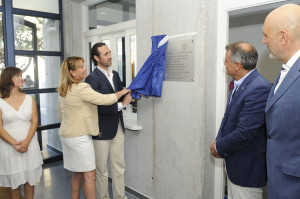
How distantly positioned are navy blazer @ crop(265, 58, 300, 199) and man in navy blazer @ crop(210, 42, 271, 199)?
1.08ft

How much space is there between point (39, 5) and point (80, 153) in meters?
2.97

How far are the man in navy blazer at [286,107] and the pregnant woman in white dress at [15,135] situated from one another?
2.22 meters

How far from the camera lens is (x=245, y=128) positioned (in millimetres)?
1568

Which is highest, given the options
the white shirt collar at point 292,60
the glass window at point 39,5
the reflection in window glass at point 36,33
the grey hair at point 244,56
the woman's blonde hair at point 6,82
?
the glass window at point 39,5

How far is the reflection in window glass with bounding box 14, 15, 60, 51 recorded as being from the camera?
3.90 metres

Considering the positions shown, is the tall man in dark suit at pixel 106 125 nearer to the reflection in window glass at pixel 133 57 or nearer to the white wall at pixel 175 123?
the white wall at pixel 175 123

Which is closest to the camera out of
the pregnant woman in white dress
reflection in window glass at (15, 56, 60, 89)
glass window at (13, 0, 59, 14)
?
the pregnant woman in white dress

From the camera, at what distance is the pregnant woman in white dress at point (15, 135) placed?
2.38m

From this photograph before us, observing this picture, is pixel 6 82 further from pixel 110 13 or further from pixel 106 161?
pixel 110 13

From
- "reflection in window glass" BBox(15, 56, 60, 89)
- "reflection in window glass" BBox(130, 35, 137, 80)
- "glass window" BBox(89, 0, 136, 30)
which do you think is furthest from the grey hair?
"reflection in window glass" BBox(15, 56, 60, 89)

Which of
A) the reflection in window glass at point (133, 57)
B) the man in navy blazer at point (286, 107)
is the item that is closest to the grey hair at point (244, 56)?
the man in navy blazer at point (286, 107)

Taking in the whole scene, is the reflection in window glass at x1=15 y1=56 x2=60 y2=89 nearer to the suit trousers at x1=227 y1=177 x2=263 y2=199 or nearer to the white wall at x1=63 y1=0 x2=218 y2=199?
the white wall at x1=63 y1=0 x2=218 y2=199

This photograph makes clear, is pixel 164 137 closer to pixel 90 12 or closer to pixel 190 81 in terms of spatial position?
pixel 190 81

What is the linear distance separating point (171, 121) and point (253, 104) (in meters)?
1.05
